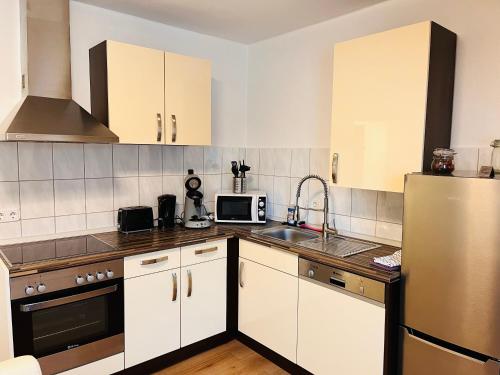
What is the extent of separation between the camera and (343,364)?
2061mm

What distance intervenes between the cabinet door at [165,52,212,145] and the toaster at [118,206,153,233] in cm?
54

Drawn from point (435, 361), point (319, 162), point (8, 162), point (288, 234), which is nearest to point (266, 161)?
point (319, 162)

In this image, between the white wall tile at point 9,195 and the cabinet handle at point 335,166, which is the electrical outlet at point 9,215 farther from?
the cabinet handle at point 335,166

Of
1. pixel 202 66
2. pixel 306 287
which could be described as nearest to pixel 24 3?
pixel 202 66

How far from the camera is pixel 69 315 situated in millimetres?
2057

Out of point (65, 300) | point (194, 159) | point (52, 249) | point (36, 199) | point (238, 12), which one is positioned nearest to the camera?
point (65, 300)

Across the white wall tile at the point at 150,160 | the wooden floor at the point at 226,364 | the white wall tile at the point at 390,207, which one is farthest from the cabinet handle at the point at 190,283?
the white wall tile at the point at 390,207

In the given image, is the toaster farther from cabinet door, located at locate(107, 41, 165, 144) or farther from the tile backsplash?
cabinet door, located at locate(107, 41, 165, 144)

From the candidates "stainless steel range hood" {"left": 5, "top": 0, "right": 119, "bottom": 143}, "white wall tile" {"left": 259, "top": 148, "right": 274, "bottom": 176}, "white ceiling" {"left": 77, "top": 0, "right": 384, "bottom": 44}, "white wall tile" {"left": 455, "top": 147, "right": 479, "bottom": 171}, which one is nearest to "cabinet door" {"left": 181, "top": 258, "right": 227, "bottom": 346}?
"white wall tile" {"left": 259, "top": 148, "right": 274, "bottom": 176}

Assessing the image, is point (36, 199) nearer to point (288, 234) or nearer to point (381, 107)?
point (288, 234)

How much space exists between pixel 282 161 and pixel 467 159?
1.43 meters

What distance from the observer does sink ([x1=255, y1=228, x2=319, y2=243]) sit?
9.03ft

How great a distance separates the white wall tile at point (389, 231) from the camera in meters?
2.38

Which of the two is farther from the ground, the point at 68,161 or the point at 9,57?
the point at 9,57
